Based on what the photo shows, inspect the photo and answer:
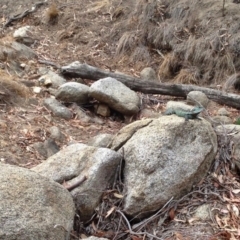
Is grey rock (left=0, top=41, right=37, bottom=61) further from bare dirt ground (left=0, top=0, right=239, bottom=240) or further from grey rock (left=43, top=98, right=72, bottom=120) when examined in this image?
grey rock (left=43, top=98, right=72, bottom=120)

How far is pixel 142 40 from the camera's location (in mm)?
7848

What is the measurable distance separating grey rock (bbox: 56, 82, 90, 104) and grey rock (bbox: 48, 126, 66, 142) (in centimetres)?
84

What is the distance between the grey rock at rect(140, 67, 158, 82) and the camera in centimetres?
705

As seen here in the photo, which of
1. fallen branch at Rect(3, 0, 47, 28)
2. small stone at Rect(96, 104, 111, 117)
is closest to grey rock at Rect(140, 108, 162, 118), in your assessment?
small stone at Rect(96, 104, 111, 117)

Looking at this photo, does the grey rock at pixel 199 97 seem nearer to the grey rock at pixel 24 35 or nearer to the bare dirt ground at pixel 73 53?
the bare dirt ground at pixel 73 53

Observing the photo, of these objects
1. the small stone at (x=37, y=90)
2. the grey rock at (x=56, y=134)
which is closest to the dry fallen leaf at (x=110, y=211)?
the grey rock at (x=56, y=134)

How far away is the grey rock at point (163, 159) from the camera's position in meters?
3.35

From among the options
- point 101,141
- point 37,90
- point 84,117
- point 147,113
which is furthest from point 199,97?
point 101,141

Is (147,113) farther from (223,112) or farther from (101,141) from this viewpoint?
(101,141)

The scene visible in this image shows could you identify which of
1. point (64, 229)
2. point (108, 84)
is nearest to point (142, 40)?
point (108, 84)

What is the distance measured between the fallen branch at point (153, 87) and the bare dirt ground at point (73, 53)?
14 cm

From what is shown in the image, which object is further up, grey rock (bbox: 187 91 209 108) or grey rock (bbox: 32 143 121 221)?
grey rock (bbox: 32 143 121 221)

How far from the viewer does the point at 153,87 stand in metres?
6.43

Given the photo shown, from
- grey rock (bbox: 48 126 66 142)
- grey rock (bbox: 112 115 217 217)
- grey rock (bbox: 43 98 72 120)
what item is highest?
grey rock (bbox: 112 115 217 217)
